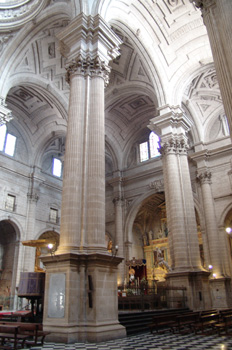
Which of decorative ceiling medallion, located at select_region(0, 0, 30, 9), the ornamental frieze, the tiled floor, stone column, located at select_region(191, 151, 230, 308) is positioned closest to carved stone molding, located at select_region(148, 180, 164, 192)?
stone column, located at select_region(191, 151, 230, 308)

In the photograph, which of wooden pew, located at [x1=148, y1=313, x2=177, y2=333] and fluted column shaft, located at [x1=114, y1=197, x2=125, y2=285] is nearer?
wooden pew, located at [x1=148, y1=313, x2=177, y2=333]

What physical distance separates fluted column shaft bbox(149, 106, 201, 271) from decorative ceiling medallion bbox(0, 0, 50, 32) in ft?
28.8

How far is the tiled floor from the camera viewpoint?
6.60 meters

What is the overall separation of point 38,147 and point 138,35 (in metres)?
Answer: 12.2

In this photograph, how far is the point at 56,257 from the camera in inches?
331

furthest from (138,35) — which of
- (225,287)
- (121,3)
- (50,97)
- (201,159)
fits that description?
(225,287)

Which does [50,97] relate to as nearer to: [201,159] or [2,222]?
[2,222]

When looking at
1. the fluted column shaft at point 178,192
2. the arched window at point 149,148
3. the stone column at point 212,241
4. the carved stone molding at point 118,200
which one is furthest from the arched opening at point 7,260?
the stone column at point 212,241

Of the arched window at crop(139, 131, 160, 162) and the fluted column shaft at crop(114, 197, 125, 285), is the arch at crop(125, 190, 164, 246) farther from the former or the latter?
the arched window at crop(139, 131, 160, 162)

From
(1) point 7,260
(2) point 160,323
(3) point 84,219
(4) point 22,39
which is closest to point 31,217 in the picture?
(1) point 7,260

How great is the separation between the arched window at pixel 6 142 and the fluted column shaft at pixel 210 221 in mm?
14212

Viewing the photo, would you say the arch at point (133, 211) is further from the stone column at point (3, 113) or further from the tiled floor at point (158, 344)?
the tiled floor at point (158, 344)

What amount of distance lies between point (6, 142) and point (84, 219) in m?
15.7

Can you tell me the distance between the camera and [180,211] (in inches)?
600
